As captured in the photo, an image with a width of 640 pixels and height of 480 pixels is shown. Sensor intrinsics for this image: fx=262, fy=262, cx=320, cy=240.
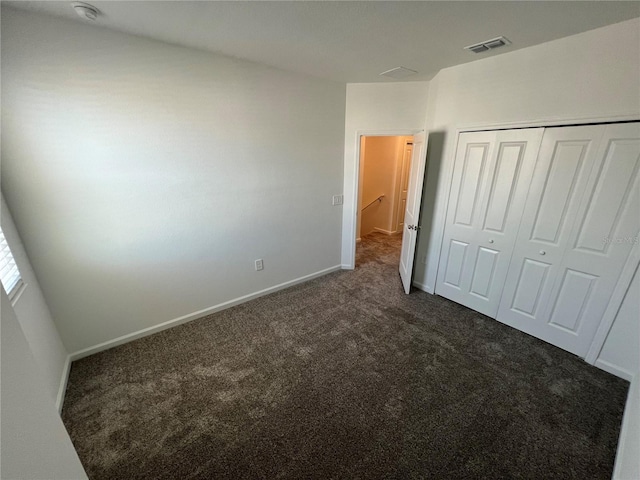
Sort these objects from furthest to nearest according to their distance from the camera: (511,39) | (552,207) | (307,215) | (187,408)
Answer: (307,215) < (552,207) < (511,39) < (187,408)

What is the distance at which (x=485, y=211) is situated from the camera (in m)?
A: 2.64

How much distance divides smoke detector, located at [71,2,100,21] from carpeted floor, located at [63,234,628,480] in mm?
2478

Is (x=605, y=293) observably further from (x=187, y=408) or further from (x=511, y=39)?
(x=187, y=408)

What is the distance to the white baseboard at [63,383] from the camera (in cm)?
180

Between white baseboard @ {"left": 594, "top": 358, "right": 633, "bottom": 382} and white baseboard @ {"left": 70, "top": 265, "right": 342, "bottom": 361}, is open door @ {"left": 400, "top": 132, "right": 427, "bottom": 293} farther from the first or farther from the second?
white baseboard @ {"left": 594, "top": 358, "right": 633, "bottom": 382}

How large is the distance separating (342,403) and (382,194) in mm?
4371

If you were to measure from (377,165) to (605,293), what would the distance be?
3.80 m

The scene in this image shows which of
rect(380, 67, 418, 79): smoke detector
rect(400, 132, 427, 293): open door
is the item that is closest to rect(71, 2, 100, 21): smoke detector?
rect(380, 67, 418, 79): smoke detector

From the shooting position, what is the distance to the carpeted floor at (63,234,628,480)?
1509mm

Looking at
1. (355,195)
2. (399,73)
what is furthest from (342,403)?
(399,73)

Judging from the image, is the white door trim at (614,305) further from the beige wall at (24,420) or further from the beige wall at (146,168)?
the beige wall at (24,420)

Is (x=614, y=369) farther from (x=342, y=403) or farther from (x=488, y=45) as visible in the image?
(x=488, y=45)

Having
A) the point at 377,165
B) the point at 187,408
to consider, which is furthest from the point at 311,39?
the point at 377,165

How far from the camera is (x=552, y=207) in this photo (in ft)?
7.30
